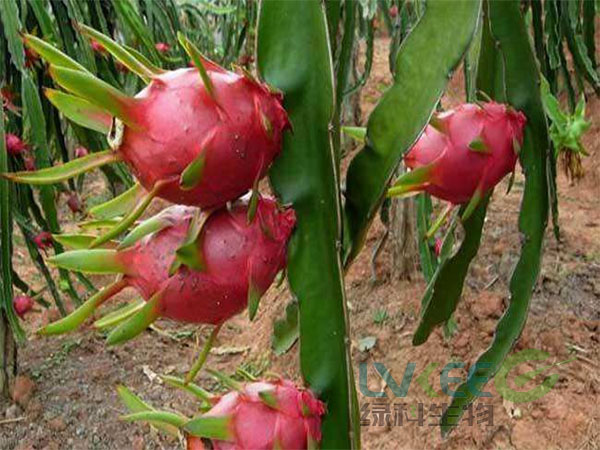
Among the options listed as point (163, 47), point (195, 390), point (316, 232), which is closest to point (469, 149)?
point (316, 232)

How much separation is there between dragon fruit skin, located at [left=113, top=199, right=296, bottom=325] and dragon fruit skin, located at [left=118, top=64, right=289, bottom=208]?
23 mm

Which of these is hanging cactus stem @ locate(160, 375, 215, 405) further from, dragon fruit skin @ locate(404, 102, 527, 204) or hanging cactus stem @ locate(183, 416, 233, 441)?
dragon fruit skin @ locate(404, 102, 527, 204)

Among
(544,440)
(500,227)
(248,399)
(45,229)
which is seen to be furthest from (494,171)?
(500,227)

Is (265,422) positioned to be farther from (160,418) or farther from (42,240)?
(42,240)

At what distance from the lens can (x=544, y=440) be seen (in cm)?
156

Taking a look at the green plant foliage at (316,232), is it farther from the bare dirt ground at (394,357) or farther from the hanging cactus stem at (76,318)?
the bare dirt ground at (394,357)

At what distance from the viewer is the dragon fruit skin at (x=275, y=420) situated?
44cm

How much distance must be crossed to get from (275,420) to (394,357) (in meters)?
1.48

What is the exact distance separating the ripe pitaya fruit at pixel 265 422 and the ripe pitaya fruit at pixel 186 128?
4.9 inches

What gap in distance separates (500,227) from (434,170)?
198 cm

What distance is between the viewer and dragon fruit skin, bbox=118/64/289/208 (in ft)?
1.32

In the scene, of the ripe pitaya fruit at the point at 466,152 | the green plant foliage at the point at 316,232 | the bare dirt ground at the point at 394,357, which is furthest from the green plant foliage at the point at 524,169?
the bare dirt ground at the point at 394,357

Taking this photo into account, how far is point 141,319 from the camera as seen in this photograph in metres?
0.44

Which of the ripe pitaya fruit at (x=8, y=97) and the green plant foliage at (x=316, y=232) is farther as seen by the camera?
the ripe pitaya fruit at (x=8, y=97)
